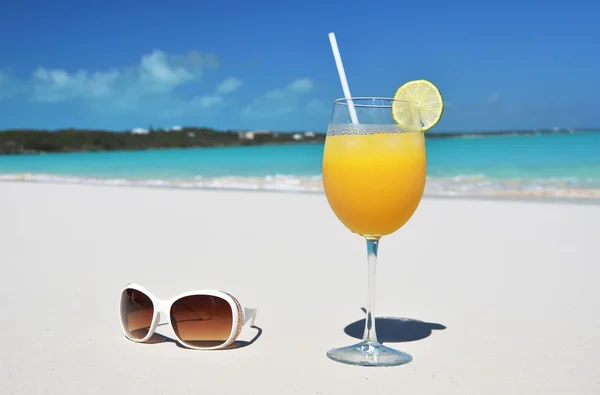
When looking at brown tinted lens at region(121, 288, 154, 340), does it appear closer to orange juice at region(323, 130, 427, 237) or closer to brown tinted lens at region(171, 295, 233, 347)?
brown tinted lens at region(171, 295, 233, 347)

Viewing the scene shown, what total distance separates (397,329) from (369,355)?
1.59ft

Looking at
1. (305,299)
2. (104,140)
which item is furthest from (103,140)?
(305,299)

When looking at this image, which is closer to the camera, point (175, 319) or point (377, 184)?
point (377, 184)

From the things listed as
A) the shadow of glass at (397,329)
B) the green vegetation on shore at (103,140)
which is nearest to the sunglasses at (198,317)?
the shadow of glass at (397,329)

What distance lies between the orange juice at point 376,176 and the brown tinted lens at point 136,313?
834 mm

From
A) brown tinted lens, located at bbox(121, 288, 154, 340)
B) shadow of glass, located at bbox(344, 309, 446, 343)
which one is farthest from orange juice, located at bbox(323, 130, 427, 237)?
brown tinted lens, located at bbox(121, 288, 154, 340)

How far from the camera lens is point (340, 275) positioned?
394 centimetres

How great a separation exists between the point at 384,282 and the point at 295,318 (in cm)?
Result: 94

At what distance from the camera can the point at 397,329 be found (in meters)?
2.83

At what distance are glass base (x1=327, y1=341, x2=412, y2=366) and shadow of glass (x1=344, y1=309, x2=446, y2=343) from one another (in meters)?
0.24

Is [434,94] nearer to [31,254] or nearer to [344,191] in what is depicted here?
[344,191]

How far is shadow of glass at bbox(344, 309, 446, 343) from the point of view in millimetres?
2695

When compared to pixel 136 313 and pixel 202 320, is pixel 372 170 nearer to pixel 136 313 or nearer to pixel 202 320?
pixel 202 320

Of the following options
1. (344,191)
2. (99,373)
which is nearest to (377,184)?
(344,191)
